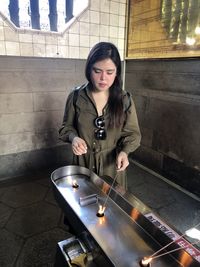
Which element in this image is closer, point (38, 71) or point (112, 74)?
point (112, 74)

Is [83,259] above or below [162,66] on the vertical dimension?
below

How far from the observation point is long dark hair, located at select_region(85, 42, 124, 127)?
158 centimetres

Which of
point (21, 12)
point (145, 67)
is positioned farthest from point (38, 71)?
point (145, 67)

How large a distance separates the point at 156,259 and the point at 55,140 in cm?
309

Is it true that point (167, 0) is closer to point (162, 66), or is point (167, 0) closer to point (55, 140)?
point (162, 66)

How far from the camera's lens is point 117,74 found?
171cm

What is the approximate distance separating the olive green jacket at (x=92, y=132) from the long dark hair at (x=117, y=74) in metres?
0.05

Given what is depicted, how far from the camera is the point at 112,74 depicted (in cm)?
162

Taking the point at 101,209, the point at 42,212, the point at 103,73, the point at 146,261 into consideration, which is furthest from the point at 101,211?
the point at 42,212

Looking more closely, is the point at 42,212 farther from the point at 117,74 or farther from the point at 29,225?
the point at 117,74

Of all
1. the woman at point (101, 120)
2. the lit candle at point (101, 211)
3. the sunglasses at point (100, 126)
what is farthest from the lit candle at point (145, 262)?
Result: the sunglasses at point (100, 126)

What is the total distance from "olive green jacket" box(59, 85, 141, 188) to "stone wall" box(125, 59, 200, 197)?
1589mm

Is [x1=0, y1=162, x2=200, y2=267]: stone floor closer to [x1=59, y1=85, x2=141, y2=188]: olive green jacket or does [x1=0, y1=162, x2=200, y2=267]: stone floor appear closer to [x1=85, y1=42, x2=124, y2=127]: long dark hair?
[x1=59, y1=85, x2=141, y2=188]: olive green jacket

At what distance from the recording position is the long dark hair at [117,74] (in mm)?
1578
